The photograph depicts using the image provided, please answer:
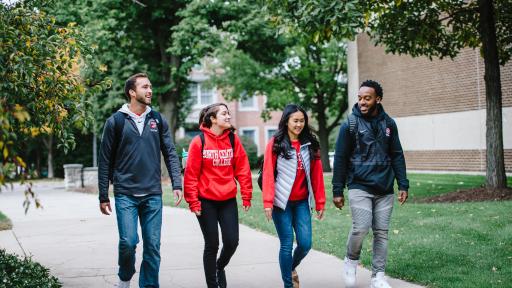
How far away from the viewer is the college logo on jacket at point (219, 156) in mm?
5625

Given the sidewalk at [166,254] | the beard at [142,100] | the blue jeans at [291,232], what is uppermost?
the beard at [142,100]

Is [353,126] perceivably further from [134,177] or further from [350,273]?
[134,177]

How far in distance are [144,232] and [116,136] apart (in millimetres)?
872

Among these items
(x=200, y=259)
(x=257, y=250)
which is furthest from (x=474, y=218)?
(x=200, y=259)

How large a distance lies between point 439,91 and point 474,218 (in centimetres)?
1262

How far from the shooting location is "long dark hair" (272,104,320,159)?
575cm

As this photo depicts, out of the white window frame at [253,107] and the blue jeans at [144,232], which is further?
the white window frame at [253,107]

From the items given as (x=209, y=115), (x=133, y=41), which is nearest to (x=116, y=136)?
(x=209, y=115)

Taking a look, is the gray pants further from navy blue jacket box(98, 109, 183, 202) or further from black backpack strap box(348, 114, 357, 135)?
navy blue jacket box(98, 109, 183, 202)

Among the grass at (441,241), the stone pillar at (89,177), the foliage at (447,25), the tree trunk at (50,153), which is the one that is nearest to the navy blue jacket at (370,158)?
the grass at (441,241)

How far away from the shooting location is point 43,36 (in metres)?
5.87

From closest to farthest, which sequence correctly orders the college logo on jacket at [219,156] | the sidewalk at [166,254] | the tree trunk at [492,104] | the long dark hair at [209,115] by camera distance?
1. the college logo on jacket at [219,156]
2. the long dark hair at [209,115]
3. the sidewalk at [166,254]
4. the tree trunk at [492,104]

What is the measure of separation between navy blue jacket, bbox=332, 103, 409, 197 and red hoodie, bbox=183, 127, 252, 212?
2.90 ft

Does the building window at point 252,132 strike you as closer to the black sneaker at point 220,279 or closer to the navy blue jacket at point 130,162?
the black sneaker at point 220,279
